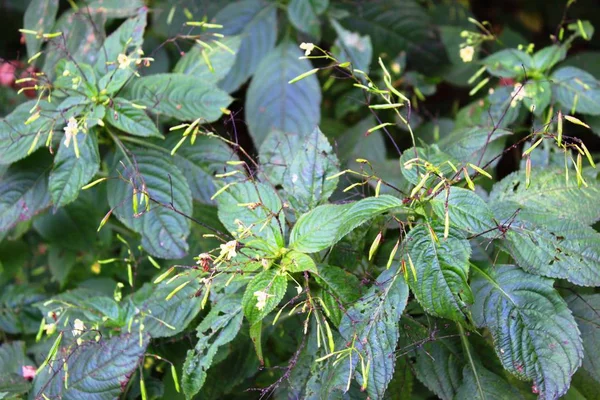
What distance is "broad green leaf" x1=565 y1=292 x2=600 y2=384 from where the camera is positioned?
2.72 feet

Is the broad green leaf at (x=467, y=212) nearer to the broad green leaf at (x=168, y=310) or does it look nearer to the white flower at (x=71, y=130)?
the broad green leaf at (x=168, y=310)

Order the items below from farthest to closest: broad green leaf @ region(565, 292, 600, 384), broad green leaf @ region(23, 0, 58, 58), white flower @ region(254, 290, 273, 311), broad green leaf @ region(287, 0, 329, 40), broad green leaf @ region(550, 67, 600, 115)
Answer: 1. broad green leaf @ region(287, 0, 329, 40)
2. broad green leaf @ region(23, 0, 58, 58)
3. broad green leaf @ region(550, 67, 600, 115)
4. broad green leaf @ region(565, 292, 600, 384)
5. white flower @ region(254, 290, 273, 311)

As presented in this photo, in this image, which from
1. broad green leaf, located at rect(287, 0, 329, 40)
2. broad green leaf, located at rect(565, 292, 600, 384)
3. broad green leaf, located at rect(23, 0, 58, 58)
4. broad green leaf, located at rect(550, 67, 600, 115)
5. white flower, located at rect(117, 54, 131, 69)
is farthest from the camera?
broad green leaf, located at rect(287, 0, 329, 40)

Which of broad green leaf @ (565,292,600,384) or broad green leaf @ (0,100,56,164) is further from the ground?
broad green leaf @ (0,100,56,164)

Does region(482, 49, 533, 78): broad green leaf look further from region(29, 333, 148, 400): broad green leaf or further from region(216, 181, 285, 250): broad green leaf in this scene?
region(29, 333, 148, 400): broad green leaf

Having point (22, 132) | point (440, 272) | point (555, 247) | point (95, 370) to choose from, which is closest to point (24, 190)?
point (22, 132)

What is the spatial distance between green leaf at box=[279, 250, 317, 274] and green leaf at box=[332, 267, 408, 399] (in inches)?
2.8

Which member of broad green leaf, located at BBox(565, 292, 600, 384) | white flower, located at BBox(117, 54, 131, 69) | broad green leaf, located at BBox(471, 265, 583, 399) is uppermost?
white flower, located at BBox(117, 54, 131, 69)

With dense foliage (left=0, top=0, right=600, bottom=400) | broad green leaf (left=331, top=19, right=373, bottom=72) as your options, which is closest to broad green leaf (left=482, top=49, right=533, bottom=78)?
dense foliage (left=0, top=0, right=600, bottom=400)

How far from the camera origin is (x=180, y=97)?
1.04m

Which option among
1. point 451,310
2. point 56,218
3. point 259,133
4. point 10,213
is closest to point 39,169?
point 10,213

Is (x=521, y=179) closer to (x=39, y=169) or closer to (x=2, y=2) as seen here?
(x=39, y=169)

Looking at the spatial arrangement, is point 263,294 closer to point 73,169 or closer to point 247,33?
point 73,169

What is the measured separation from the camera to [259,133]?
4.55 feet
